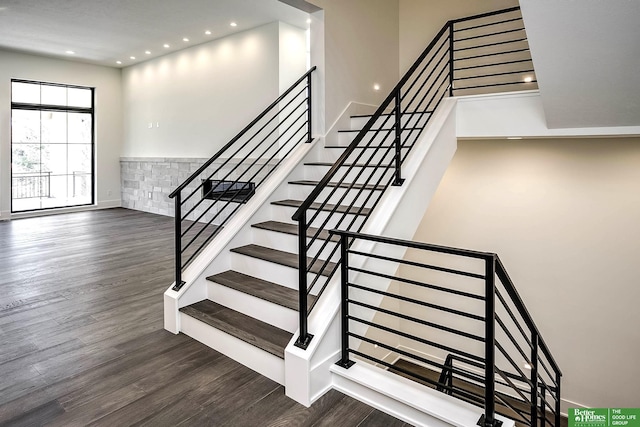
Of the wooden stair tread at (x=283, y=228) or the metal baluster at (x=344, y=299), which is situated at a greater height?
the wooden stair tread at (x=283, y=228)

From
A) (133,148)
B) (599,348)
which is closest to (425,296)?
(599,348)

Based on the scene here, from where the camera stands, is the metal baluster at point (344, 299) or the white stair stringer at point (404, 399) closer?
the white stair stringer at point (404, 399)

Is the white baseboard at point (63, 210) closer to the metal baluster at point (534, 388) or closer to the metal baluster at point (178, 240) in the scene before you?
the metal baluster at point (178, 240)

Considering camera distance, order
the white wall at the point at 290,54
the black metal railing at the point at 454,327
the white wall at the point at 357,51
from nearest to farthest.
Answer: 1. the black metal railing at the point at 454,327
2. the white wall at the point at 357,51
3. the white wall at the point at 290,54

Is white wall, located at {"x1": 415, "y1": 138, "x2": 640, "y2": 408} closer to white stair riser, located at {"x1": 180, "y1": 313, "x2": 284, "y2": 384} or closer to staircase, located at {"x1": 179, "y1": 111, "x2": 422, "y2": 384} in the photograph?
staircase, located at {"x1": 179, "y1": 111, "x2": 422, "y2": 384}

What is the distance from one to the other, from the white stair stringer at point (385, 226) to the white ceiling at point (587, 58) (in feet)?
2.88

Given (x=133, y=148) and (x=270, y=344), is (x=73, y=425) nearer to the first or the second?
(x=270, y=344)

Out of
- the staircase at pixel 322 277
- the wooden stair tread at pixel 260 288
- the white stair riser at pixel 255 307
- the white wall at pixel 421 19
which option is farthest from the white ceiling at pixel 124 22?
the white stair riser at pixel 255 307

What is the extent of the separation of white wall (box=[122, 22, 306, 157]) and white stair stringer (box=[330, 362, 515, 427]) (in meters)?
5.28

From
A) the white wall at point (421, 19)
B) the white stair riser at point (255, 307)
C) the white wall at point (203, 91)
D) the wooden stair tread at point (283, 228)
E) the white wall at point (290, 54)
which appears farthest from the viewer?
the white wall at point (203, 91)

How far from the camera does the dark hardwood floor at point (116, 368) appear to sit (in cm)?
221

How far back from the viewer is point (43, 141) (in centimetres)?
906

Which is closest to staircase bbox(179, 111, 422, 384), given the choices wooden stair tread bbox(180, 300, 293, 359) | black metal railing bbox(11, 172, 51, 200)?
wooden stair tread bbox(180, 300, 293, 359)

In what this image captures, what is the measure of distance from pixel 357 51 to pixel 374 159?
1571 mm
